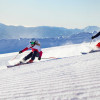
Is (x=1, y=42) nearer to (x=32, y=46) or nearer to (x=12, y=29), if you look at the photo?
(x=32, y=46)

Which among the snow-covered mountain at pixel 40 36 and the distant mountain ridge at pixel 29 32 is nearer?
the snow-covered mountain at pixel 40 36

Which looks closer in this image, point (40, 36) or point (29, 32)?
point (29, 32)

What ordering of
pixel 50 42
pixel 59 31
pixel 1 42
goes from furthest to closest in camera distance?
pixel 59 31 → pixel 50 42 → pixel 1 42

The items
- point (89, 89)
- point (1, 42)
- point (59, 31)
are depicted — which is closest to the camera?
point (89, 89)

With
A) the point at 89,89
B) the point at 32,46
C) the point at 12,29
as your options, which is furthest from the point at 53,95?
the point at 12,29

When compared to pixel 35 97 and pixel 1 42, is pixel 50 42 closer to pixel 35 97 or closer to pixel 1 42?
pixel 1 42

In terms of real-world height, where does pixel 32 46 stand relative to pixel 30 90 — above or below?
above

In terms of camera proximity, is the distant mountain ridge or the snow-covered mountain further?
the distant mountain ridge

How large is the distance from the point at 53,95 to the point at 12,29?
231ft

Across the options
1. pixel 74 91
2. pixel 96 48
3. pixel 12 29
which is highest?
pixel 12 29

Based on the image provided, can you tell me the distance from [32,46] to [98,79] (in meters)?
4.26

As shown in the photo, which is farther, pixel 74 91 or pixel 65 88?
pixel 65 88

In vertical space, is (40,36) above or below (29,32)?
below

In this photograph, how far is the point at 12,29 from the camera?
70.6m
